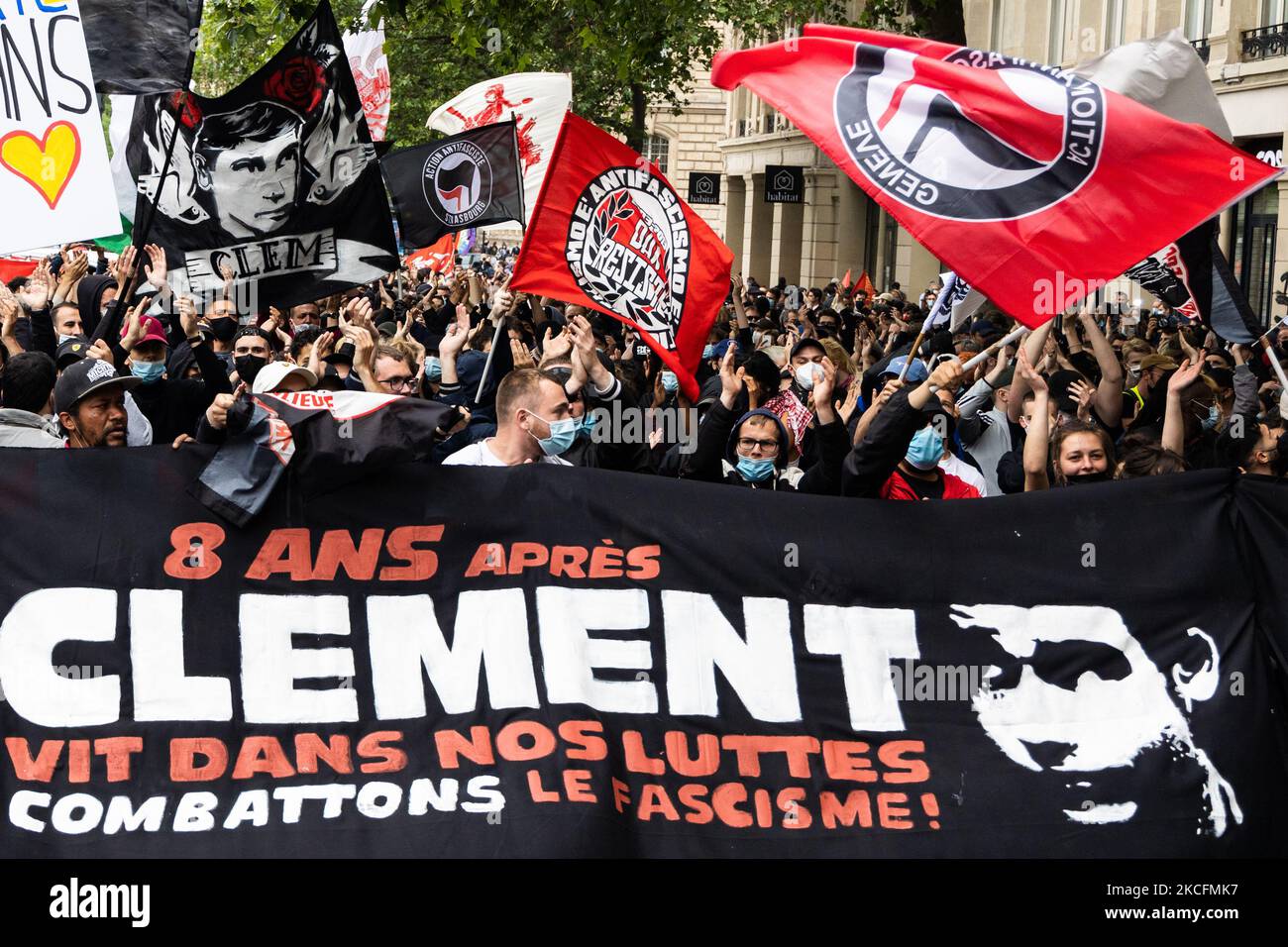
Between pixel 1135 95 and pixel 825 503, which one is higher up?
pixel 1135 95

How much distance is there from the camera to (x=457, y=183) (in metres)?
10.9

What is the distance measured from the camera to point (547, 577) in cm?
505

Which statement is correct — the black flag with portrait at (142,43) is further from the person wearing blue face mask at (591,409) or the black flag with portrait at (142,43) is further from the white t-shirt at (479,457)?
the person wearing blue face mask at (591,409)

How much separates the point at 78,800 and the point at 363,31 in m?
9.38

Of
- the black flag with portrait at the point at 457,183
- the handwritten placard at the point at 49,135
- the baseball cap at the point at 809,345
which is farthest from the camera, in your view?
the baseball cap at the point at 809,345

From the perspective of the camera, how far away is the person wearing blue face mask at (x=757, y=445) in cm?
572

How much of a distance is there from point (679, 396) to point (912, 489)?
8.21 ft

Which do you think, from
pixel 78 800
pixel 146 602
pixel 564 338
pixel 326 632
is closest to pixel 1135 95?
pixel 564 338

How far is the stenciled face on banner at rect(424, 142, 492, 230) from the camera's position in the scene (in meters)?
10.8

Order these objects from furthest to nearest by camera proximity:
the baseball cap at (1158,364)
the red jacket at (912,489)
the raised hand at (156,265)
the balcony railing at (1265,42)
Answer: the balcony railing at (1265,42), the baseball cap at (1158,364), the raised hand at (156,265), the red jacket at (912,489)

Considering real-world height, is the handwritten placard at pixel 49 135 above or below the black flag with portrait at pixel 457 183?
above

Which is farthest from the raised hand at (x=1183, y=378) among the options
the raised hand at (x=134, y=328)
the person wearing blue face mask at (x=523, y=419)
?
the raised hand at (x=134, y=328)

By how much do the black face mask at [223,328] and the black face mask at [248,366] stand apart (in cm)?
64
